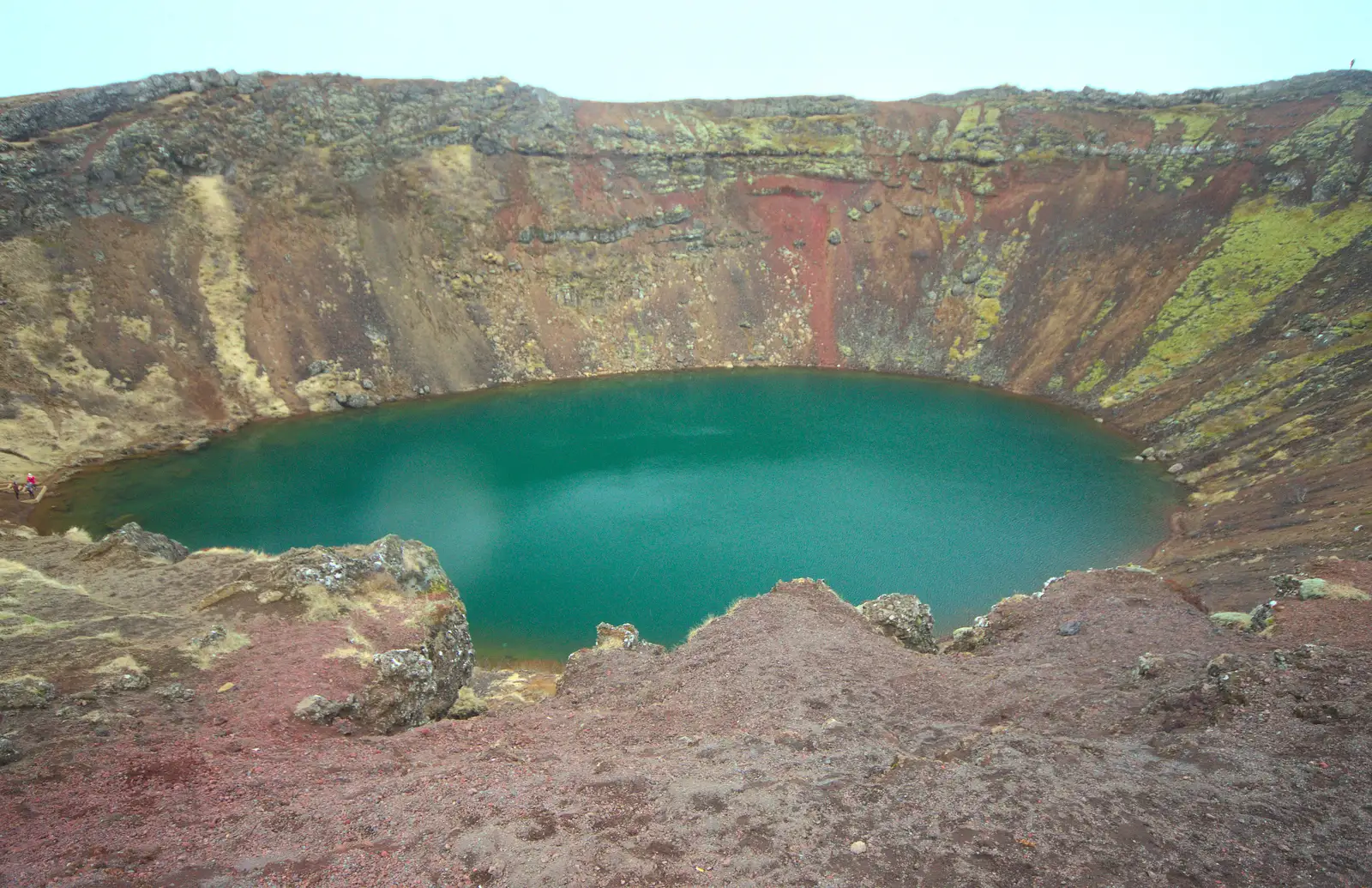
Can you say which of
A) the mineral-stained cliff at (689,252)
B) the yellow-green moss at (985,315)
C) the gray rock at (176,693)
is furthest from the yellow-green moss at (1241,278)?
the gray rock at (176,693)

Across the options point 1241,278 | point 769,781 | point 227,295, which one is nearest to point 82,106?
point 227,295

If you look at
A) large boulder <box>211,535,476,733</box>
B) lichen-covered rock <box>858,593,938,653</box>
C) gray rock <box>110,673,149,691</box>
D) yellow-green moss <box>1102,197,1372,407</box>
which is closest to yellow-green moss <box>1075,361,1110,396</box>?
yellow-green moss <box>1102,197,1372,407</box>

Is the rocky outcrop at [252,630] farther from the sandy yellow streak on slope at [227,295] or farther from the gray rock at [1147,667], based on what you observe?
the sandy yellow streak on slope at [227,295]

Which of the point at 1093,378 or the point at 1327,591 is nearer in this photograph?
the point at 1327,591

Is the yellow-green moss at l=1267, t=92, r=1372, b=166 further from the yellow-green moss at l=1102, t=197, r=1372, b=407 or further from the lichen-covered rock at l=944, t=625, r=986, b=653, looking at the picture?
the lichen-covered rock at l=944, t=625, r=986, b=653

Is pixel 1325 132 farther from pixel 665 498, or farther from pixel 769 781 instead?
pixel 769 781

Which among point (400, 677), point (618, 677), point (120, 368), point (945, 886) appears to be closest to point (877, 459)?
point (618, 677)

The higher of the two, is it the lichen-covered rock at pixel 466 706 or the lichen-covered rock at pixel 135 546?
the lichen-covered rock at pixel 135 546
